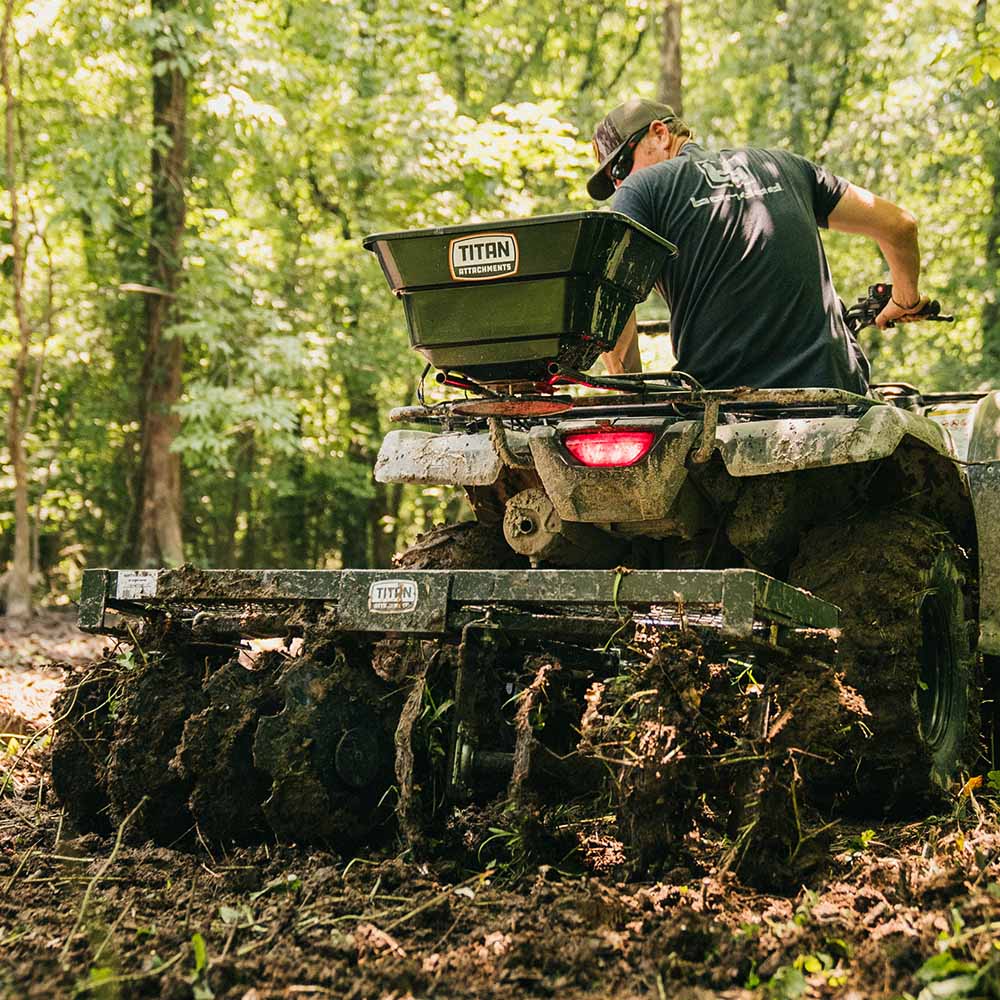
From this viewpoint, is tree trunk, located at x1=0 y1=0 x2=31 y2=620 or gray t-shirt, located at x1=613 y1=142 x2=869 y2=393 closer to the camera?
gray t-shirt, located at x1=613 y1=142 x2=869 y2=393

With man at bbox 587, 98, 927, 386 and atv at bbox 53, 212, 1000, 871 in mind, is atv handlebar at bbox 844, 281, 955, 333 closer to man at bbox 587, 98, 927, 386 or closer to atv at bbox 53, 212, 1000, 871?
man at bbox 587, 98, 927, 386

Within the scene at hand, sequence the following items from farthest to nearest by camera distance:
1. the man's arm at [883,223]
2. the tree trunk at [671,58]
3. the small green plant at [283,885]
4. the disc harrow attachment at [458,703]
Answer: the tree trunk at [671,58] < the man's arm at [883,223] < the small green plant at [283,885] < the disc harrow attachment at [458,703]

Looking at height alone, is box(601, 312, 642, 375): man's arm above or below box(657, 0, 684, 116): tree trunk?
below

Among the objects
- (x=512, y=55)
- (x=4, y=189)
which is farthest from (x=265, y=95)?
(x=512, y=55)

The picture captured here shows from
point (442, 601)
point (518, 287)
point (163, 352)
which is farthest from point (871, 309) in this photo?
point (163, 352)

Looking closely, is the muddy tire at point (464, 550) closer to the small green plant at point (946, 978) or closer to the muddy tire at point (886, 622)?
the muddy tire at point (886, 622)

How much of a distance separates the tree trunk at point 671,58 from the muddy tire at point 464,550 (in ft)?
37.2

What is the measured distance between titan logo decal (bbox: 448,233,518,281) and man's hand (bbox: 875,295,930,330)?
8.17 feet

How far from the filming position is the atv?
9.35 ft

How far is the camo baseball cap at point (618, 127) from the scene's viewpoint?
4.50 metres

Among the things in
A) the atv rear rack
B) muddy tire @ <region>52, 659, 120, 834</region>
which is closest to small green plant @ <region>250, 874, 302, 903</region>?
the atv rear rack

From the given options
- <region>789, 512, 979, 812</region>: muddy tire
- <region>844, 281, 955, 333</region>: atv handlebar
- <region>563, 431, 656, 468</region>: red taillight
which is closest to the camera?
<region>563, 431, 656, 468</region>: red taillight

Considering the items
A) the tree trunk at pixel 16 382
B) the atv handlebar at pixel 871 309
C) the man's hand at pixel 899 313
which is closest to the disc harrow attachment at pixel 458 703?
the man's hand at pixel 899 313

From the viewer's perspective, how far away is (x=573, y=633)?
3.09m
